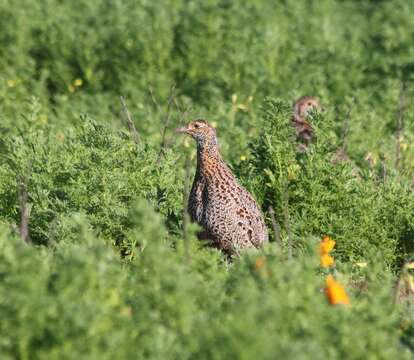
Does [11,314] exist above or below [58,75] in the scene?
above

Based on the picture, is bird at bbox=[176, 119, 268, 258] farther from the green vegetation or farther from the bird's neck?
the green vegetation

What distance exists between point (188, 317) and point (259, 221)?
2415mm

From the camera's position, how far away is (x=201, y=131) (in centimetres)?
767

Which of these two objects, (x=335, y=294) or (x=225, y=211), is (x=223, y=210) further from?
(x=335, y=294)

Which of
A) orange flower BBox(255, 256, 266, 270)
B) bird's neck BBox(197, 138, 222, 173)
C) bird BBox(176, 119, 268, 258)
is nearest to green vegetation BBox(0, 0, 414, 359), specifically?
orange flower BBox(255, 256, 266, 270)

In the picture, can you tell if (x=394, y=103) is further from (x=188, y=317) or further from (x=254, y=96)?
(x=188, y=317)

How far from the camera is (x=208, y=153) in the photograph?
7.55 meters

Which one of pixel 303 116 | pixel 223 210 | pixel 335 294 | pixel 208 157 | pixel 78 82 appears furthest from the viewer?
pixel 78 82

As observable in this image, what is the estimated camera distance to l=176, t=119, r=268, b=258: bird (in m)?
7.25

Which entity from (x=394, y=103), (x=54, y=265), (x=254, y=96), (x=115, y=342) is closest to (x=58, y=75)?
(x=254, y=96)

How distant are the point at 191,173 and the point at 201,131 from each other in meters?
0.86

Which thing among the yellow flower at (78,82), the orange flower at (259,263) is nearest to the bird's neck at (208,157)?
the orange flower at (259,263)

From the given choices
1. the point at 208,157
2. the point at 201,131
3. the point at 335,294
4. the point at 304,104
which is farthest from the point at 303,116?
the point at 335,294

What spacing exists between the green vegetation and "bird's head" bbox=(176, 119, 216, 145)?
1.07ft
